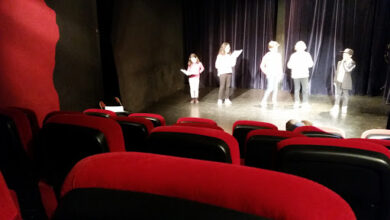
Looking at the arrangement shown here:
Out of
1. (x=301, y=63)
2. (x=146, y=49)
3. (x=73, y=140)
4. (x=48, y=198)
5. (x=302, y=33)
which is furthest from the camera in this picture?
(x=302, y=33)

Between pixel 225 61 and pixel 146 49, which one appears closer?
pixel 146 49

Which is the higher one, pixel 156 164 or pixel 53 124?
pixel 156 164

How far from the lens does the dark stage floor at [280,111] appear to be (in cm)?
549

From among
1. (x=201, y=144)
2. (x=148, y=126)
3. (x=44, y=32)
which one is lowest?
(x=148, y=126)

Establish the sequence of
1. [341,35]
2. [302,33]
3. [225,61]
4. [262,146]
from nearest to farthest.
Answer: [262,146] < [225,61] < [341,35] < [302,33]

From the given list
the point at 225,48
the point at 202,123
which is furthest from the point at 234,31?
the point at 202,123

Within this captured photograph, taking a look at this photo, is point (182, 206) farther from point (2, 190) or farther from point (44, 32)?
point (44, 32)

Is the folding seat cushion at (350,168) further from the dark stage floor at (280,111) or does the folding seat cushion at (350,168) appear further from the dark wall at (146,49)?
the dark wall at (146,49)

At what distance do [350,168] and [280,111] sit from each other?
535 centimetres

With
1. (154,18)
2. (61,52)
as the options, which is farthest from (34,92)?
(154,18)

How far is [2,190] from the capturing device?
76cm

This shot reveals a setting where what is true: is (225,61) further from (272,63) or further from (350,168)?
(350,168)

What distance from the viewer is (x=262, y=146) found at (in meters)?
1.84

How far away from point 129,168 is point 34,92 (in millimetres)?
3451
